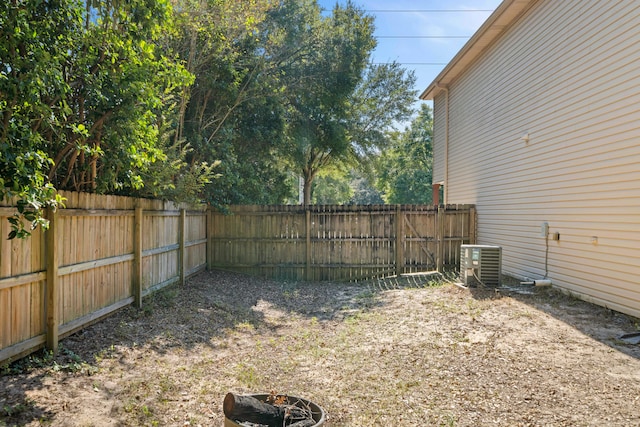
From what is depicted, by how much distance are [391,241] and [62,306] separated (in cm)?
744

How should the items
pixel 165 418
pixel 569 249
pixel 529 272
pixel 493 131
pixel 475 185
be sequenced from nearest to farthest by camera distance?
pixel 165 418
pixel 569 249
pixel 529 272
pixel 493 131
pixel 475 185

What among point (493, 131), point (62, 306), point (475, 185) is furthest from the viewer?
point (475, 185)

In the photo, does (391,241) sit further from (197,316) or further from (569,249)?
(197,316)

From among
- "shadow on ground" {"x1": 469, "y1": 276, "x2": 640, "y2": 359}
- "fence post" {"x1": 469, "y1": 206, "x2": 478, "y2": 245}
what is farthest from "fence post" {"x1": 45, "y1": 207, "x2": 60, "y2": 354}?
"fence post" {"x1": 469, "y1": 206, "x2": 478, "y2": 245}

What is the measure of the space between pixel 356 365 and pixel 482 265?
13.7 feet

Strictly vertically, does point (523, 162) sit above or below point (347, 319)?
above

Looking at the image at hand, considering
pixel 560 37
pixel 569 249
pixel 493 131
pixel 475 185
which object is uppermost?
pixel 560 37

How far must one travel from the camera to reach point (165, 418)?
3.35 metres

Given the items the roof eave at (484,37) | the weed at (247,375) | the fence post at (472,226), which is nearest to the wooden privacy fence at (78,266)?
the weed at (247,375)

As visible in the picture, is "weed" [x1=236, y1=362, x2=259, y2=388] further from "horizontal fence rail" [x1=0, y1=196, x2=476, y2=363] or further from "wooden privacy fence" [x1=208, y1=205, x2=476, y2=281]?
"wooden privacy fence" [x1=208, y1=205, x2=476, y2=281]

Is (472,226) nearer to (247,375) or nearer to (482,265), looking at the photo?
(482,265)

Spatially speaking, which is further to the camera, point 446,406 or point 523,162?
point 523,162

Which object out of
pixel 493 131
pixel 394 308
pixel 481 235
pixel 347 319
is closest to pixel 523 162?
pixel 493 131

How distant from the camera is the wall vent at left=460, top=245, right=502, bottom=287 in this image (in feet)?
25.8
